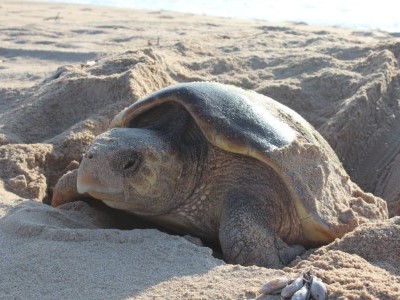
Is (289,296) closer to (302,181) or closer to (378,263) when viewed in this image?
(378,263)

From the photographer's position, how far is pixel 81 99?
4.70 metres

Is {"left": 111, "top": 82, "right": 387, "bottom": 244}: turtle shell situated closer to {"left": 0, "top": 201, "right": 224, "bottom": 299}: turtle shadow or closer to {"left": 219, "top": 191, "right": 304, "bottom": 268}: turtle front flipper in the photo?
{"left": 219, "top": 191, "right": 304, "bottom": 268}: turtle front flipper

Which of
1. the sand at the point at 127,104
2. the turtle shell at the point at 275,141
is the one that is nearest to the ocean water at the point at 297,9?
the sand at the point at 127,104

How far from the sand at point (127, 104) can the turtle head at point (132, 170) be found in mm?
193

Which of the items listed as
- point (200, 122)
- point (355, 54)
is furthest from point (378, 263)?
point (355, 54)

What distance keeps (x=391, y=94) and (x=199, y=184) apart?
8.74ft

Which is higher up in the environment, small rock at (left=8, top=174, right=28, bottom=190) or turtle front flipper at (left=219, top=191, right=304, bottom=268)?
turtle front flipper at (left=219, top=191, right=304, bottom=268)

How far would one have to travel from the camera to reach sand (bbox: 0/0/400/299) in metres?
2.35

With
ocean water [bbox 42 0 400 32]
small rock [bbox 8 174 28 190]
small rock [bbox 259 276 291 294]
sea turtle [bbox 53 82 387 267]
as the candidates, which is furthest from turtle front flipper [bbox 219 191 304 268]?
ocean water [bbox 42 0 400 32]

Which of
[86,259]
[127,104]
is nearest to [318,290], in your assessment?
[86,259]

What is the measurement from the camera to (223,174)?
318 centimetres

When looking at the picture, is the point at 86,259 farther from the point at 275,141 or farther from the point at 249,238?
the point at 275,141

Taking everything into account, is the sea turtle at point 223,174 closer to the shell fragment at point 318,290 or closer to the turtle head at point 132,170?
the turtle head at point 132,170

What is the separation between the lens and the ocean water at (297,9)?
15791 mm
